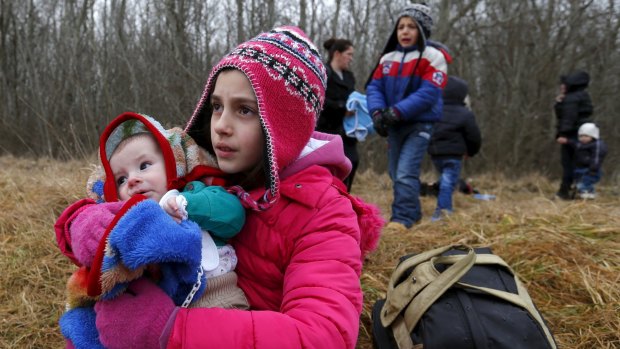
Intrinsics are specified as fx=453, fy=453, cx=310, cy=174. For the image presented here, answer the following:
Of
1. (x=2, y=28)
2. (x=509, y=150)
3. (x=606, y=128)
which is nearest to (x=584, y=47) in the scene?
(x=606, y=128)


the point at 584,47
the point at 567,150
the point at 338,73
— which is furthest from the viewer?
the point at 584,47

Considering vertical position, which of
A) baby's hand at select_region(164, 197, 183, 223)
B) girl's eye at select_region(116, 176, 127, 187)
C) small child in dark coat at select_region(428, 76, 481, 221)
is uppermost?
baby's hand at select_region(164, 197, 183, 223)

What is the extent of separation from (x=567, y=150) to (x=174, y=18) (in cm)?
818

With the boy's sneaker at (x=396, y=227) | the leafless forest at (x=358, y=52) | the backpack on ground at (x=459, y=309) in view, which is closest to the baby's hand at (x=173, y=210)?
the backpack on ground at (x=459, y=309)

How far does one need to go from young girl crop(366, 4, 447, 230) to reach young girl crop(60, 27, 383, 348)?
2.70m

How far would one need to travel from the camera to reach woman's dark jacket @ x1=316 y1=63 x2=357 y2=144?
4.62 metres

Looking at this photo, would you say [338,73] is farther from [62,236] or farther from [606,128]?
[606,128]

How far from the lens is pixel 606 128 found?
11859mm

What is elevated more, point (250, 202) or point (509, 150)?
point (250, 202)

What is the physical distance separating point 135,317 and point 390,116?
333 centimetres

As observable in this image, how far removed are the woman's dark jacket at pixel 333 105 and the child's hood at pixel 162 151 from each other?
126 inches

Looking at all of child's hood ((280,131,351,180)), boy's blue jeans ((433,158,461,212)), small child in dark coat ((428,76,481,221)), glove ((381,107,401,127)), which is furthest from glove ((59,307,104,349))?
small child in dark coat ((428,76,481,221))

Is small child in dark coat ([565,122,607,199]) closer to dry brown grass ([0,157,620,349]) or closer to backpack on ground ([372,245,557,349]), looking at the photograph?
dry brown grass ([0,157,620,349])

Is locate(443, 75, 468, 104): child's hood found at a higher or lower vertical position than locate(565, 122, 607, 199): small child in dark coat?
higher
